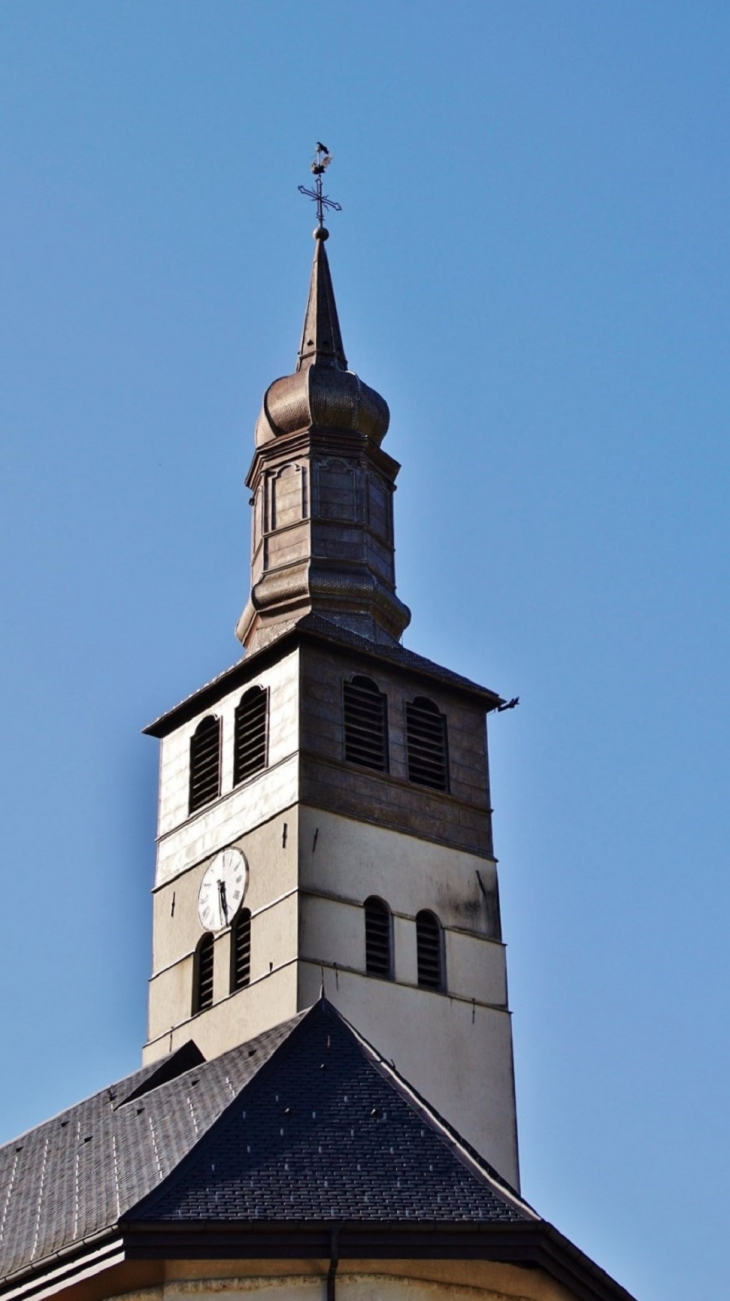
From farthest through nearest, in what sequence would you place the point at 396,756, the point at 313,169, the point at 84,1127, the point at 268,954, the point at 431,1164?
1. the point at 313,169
2. the point at 396,756
3. the point at 268,954
4. the point at 84,1127
5. the point at 431,1164

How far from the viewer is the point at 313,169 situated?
1625 inches

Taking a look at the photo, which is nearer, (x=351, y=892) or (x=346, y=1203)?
(x=346, y=1203)

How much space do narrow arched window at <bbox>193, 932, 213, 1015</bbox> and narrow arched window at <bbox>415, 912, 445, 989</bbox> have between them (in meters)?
3.17

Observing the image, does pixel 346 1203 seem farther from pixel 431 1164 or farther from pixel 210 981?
pixel 210 981

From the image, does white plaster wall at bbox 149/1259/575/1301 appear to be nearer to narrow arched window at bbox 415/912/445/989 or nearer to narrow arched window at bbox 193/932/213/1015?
narrow arched window at bbox 415/912/445/989

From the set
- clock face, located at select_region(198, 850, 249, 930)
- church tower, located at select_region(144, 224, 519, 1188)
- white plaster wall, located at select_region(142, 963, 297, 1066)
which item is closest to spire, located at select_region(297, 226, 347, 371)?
church tower, located at select_region(144, 224, 519, 1188)

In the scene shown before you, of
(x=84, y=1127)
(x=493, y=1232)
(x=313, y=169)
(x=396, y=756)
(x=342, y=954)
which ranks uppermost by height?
(x=313, y=169)

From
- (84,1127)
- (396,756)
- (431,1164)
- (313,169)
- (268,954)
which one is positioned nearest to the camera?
(431,1164)

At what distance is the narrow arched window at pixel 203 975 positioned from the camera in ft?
103

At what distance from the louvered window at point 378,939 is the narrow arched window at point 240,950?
177 centimetres

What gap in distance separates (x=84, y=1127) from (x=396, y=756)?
8063mm

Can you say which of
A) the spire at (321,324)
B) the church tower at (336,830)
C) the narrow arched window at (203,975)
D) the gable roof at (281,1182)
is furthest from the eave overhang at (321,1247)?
the spire at (321,324)

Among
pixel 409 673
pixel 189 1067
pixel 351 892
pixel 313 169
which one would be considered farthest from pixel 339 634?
pixel 313 169

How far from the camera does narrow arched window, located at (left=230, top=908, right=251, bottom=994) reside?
3061cm
